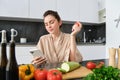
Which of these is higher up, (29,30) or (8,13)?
(8,13)

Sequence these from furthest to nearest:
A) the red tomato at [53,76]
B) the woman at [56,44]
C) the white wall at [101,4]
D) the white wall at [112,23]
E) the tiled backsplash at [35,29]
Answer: the white wall at [101,4] → the tiled backsplash at [35,29] → the white wall at [112,23] → the woman at [56,44] → the red tomato at [53,76]

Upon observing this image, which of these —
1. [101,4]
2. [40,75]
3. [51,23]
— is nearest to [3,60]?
[40,75]

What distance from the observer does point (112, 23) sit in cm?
330

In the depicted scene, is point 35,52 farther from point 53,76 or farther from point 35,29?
point 35,29

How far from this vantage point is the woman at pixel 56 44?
1798mm

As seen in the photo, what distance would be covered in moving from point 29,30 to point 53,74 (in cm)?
280

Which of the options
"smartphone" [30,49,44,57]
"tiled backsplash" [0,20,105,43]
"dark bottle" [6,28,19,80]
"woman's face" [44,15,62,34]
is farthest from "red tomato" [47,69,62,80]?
"tiled backsplash" [0,20,105,43]

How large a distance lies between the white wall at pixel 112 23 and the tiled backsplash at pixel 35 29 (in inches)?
23.4

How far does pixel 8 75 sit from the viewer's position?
0.77 meters

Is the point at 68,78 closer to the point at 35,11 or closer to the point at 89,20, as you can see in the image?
the point at 35,11

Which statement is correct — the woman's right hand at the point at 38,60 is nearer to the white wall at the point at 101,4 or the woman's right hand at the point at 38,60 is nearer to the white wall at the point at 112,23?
the white wall at the point at 112,23

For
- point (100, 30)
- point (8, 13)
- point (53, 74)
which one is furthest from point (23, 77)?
point (100, 30)

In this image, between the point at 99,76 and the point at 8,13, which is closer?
the point at 99,76

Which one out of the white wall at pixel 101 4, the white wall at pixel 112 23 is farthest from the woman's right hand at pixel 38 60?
the white wall at pixel 101 4
